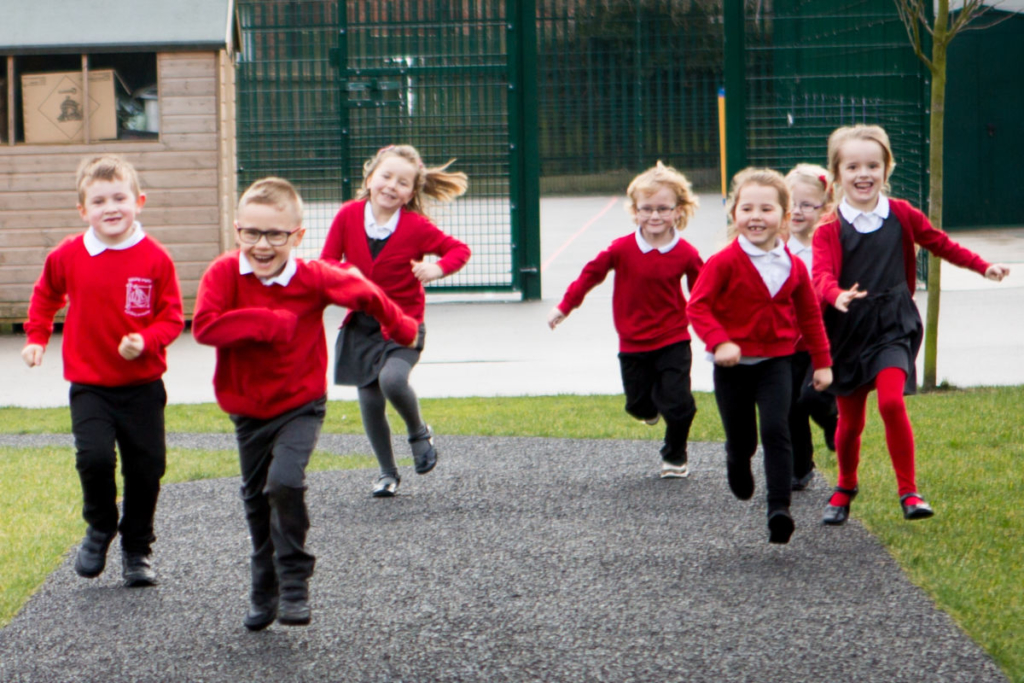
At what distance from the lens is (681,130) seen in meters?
18.0

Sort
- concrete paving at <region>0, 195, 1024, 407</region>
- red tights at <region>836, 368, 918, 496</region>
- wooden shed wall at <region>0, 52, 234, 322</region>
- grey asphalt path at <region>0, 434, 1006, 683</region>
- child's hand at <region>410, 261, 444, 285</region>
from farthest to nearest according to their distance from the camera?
wooden shed wall at <region>0, 52, 234, 322</region> < concrete paving at <region>0, 195, 1024, 407</region> < child's hand at <region>410, 261, 444, 285</region> < red tights at <region>836, 368, 918, 496</region> < grey asphalt path at <region>0, 434, 1006, 683</region>

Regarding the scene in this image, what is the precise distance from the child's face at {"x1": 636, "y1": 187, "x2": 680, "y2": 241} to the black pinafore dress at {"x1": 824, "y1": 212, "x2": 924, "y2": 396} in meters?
0.97

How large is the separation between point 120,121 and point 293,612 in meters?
8.28

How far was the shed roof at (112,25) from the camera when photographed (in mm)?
11094

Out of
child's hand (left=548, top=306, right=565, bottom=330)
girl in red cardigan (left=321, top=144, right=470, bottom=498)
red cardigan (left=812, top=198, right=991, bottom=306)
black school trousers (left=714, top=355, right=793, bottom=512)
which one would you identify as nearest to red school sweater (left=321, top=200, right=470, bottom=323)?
girl in red cardigan (left=321, top=144, right=470, bottom=498)

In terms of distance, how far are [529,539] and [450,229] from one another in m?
9.15

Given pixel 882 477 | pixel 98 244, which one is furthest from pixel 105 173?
pixel 882 477

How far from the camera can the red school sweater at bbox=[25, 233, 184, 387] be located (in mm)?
4492

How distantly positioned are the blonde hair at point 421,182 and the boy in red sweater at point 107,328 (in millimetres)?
1646

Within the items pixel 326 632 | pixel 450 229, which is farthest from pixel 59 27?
pixel 326 632

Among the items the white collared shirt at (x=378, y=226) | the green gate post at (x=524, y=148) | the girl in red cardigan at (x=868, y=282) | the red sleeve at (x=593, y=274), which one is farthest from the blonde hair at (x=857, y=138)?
the green gate post at (x=524, y=148)

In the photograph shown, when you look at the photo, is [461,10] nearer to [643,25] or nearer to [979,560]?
[643,25]

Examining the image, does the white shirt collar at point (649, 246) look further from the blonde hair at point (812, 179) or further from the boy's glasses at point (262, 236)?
the boy's glasses at point (262, 236)

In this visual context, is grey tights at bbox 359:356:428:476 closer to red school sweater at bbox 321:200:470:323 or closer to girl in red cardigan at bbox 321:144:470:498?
girl in red cardigan at bbox 321:144:470:498
